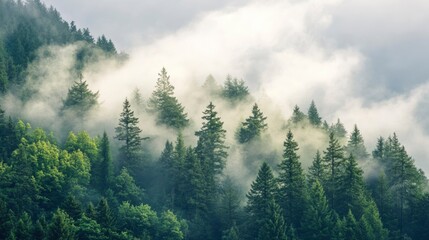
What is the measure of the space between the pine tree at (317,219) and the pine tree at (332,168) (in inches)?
303

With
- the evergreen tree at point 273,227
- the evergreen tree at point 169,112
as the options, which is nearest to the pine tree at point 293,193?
the evergreen tree at point 273,227

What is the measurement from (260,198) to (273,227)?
8.17m

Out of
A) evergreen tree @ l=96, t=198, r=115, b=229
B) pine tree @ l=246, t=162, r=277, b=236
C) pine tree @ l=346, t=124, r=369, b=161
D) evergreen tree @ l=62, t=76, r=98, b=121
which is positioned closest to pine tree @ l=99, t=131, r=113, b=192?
evergreen tree @ l=96, t=198, r=115, b=229

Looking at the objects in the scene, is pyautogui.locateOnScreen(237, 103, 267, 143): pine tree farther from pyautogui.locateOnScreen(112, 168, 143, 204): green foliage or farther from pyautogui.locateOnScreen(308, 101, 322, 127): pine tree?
pyautogui.locateOnScreen(112, 168, 143, 204): green foliage

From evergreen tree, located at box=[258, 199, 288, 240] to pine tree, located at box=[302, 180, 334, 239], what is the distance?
444 centimetres

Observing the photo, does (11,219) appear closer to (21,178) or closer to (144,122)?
(21,178)

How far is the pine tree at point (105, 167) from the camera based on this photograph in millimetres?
145125

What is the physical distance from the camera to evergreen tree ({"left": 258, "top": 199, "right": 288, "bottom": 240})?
5106 inches

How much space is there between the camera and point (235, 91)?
196m

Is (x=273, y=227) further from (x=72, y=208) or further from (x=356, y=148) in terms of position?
(x=356, y=148)

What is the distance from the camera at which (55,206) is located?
13500 centimetres

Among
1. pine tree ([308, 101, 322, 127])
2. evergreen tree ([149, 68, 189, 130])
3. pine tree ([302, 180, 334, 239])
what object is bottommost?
pine tree ([302, 180, 334, 239])

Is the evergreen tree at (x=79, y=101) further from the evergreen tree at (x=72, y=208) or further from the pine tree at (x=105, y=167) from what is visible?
the evergreen tree at (x=72, y=208)

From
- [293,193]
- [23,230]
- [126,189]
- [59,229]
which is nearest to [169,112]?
[126,189]
